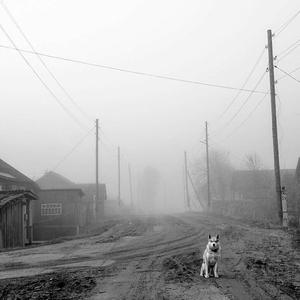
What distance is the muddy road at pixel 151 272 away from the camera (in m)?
9.40

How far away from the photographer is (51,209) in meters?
41.4

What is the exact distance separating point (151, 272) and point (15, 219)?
649 inches

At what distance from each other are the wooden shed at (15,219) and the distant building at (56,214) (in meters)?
9.88

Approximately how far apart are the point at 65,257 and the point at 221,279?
664 cm

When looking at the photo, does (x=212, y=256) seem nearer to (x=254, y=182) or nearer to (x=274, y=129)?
(x=274, y=129)

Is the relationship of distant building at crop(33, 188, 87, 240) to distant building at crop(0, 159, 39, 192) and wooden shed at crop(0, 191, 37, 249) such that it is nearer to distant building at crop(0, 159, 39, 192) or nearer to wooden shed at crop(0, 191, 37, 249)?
distant building at crop(0, 159, 39, 192)

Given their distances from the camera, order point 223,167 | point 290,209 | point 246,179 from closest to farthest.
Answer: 1. point 290,209
2. point 246,179
3. point 223,167

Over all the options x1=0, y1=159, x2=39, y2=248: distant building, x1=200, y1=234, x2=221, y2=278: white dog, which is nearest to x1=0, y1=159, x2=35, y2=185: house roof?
x1=0, y1=159, x2=39, y2=248: distant building

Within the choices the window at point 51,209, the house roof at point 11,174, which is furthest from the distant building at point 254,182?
the house roof at point 11,174

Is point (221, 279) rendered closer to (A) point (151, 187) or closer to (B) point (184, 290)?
(B) point (184, 290)

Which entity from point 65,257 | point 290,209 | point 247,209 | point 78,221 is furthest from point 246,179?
point 65,257

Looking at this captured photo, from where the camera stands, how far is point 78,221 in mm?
41844

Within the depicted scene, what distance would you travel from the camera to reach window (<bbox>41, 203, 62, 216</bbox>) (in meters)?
41.2

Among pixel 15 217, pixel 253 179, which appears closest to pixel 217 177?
pixel 253 179
